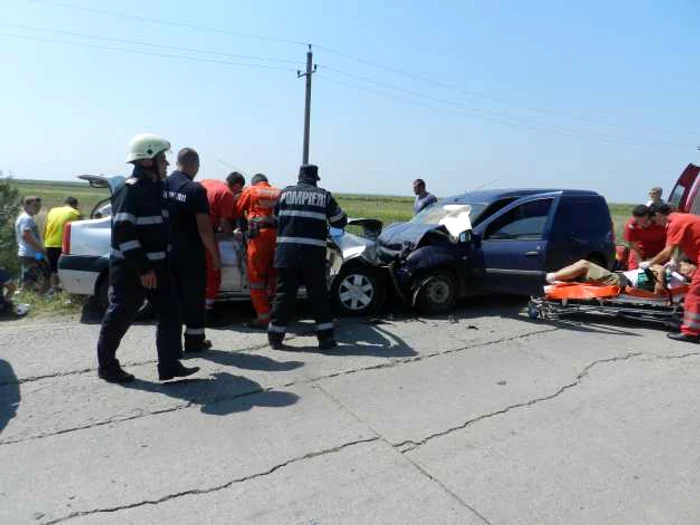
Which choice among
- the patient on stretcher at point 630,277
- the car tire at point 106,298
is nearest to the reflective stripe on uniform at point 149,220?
the car tire at point 106,298

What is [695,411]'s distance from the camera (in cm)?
410

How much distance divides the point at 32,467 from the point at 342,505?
5.84ft

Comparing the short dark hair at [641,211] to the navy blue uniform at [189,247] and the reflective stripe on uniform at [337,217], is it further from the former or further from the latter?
the navy blue uniform at [189,247]

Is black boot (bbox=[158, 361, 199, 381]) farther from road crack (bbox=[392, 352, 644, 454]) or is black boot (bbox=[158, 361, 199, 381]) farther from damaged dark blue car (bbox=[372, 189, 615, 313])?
damaged dark blue car (bbox=[372, 189, 615, 313])

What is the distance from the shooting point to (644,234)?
8.02 meters

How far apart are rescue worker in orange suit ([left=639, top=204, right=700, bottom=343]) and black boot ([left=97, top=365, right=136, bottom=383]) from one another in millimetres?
5492

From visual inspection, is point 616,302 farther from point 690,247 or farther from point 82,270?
point 82,270

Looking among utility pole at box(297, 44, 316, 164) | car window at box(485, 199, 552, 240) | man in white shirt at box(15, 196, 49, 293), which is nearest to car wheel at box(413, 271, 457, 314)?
car window at box(485, 199, 552, 240)

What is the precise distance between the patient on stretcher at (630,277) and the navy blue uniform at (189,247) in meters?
4.26

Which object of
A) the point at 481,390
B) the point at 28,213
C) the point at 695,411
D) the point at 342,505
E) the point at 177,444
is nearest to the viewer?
the point at 342,505

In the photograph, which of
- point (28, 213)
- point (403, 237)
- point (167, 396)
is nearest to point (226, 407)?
→ point (167, 396)

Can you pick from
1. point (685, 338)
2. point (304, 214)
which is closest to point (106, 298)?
point (304, 214)

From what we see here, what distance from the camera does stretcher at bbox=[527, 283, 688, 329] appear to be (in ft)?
20.9

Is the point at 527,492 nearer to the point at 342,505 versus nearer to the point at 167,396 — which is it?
the point at 342,505
